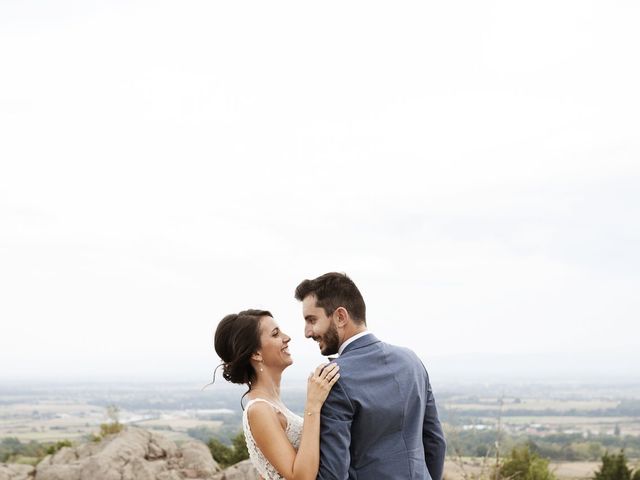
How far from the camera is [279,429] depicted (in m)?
3.86

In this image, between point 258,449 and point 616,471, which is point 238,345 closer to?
point 258,449

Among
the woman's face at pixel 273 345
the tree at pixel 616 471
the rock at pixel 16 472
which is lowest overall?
the tree at pixel 616 471

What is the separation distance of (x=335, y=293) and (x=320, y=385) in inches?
16.0

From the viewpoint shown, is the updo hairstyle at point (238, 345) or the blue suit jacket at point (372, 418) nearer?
the blue suit jacket at point (372, 418)

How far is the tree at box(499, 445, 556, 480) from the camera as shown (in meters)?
12.7

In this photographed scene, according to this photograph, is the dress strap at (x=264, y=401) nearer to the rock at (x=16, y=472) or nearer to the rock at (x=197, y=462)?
the rock at (x=197, y=462)

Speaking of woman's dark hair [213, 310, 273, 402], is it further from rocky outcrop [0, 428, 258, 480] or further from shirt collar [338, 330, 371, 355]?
rocky outcrop [0, 428, 258, 480]

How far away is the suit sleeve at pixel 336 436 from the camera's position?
11.3ft

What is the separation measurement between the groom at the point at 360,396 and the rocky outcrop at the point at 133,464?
6723 millimetres

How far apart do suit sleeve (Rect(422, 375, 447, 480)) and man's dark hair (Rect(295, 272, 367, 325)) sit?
2.08ft

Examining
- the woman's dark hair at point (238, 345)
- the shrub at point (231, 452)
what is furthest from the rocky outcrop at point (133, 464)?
the woman's dark hair at point (238, 345)

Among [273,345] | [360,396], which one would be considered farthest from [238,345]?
[360,396]

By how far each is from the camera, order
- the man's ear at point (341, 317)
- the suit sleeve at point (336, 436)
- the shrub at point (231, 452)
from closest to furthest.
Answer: the suit sleeve at point (336, 436) → the man's ear at point (341, 317) → the shrub at point (231, 452)

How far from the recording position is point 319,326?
362 cm
